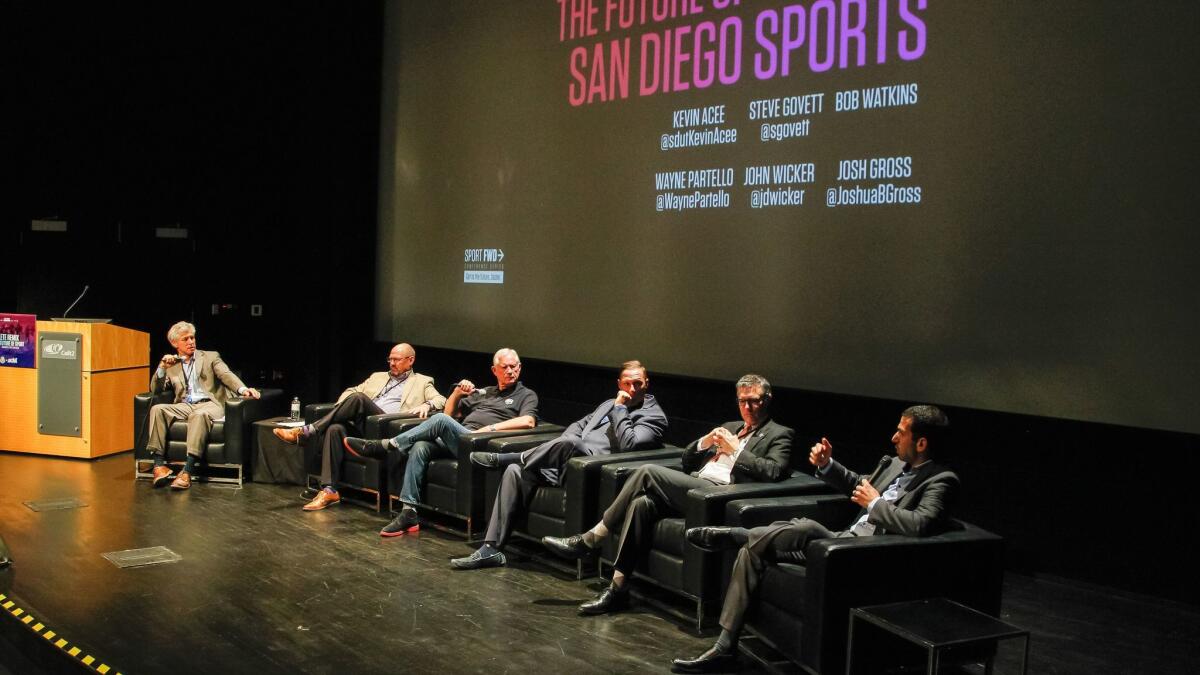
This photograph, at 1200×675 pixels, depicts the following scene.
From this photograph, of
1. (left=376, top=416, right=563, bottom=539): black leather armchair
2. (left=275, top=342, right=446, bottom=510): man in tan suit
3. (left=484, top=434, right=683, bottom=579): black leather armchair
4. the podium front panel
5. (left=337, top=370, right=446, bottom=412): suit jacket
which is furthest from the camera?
the podium front panel

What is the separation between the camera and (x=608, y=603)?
14.6 ft

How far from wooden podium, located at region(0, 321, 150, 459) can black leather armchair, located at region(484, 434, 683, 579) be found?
372 centimetres

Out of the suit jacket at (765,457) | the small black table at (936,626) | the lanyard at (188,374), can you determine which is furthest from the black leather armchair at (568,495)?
the lanyard at (188,374)

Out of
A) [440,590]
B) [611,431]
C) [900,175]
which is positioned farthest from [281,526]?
[900,175]

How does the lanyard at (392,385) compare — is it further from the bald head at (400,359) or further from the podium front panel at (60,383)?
the podium front panel at (60,383)

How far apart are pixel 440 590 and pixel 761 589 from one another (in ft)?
5.31

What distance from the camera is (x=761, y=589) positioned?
3844 millimetres

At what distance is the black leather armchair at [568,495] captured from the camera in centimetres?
501

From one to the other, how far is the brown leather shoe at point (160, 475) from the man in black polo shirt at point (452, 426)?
133 cm

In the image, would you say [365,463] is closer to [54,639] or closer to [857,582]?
[54,639]

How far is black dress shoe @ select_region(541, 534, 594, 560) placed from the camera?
476 centimetres

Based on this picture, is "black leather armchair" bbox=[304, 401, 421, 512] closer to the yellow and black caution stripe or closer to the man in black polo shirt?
the man in black polo shirt

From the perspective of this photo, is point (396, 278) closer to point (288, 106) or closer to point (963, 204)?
point (288, 106)

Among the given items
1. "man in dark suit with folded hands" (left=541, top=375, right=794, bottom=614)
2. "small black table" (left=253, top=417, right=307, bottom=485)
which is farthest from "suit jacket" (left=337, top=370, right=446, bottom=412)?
"man in dark suit with folded hands" (left=541, top=375, right=794, bottom=614)
